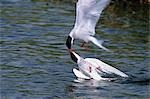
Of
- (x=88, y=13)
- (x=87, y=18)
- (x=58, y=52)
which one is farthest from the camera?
(x=58, y=52)

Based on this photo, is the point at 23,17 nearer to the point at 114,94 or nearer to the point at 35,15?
the point at 35,15

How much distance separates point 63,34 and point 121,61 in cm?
272

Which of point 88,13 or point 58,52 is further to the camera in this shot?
point 58,52

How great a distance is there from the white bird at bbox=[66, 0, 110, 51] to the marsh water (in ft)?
2.50

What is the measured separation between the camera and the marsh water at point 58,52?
11258 mm

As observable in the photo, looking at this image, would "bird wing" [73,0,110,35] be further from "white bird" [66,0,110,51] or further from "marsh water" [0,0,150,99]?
"marsh water" [0,0,150,99]

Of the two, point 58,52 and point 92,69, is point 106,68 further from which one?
point 58,52

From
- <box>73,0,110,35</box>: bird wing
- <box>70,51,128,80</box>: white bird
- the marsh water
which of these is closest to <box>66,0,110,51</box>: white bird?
<box>73,0,110,35</box>: bird wing

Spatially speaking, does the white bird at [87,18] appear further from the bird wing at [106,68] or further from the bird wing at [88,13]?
the bird wing at [106,68]

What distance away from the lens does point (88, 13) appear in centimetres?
1139

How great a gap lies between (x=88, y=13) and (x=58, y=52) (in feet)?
9.16

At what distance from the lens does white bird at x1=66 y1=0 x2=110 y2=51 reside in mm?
11180

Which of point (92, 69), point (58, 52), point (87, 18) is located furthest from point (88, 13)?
point (58, 52)

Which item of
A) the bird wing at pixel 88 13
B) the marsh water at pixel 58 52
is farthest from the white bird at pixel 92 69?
the bird wing at pixel 88 13
